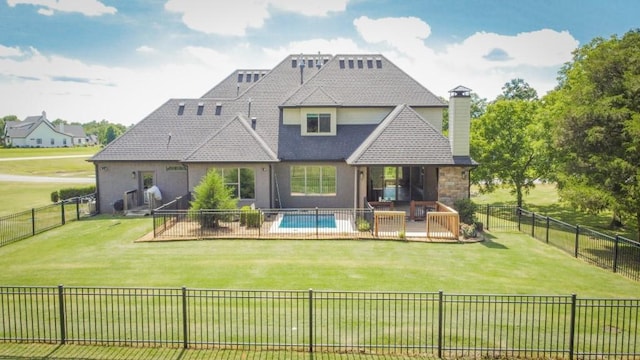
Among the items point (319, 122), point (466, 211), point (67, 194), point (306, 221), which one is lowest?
point (306, 221)

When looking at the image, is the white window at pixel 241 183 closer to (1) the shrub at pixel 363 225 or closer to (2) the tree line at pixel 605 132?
(1) the shrub at pixel 363 225

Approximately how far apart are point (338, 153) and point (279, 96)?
666cm

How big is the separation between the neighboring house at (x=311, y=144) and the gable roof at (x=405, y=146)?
5 centimetres

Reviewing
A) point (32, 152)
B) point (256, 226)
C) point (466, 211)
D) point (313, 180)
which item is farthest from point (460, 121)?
point (32, 152)

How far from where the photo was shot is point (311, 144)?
25.2 meters

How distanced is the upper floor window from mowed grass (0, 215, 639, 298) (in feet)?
31.1

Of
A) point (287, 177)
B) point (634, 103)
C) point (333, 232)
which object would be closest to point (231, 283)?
point (333, 232)

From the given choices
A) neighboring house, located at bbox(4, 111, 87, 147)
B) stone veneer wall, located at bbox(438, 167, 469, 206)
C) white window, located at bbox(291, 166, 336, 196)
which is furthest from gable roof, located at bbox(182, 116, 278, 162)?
neighboring house, located at bbox(4, 111, 87, 147)

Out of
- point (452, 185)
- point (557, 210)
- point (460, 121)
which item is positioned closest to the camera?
point (452, 185)

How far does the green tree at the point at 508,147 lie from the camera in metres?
28.7

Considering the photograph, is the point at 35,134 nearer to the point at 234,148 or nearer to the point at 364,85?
the point at 234,148

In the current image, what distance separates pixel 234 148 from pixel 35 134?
112 meters

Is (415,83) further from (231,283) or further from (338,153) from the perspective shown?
(231,283)

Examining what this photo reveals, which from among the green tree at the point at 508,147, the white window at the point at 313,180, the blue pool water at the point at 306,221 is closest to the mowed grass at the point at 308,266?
the blue pool water at the point at 306,221
